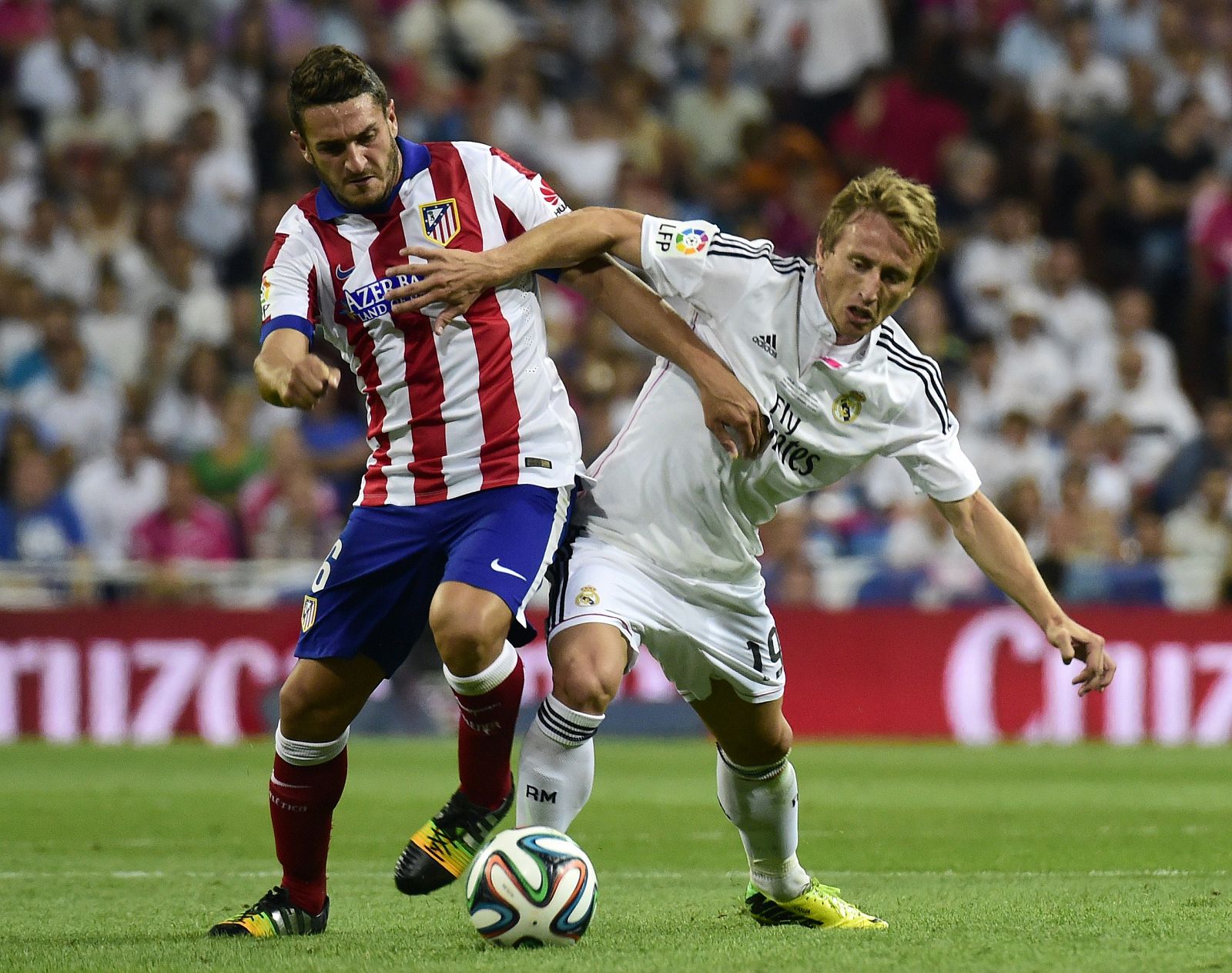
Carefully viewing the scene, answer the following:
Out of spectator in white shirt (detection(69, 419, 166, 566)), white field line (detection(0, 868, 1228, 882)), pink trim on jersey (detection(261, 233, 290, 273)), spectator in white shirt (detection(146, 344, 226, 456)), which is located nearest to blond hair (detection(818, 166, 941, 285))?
pink trim on jersey (detection(261, 233, 290, 273))

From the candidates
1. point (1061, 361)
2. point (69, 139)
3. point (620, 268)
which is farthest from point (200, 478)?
point (620, 268)

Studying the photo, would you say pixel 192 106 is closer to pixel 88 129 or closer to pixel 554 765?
pixel 88 129

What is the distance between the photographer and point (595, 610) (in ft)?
16.8

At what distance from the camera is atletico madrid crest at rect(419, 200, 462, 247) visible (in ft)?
18.0

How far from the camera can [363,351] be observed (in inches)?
216

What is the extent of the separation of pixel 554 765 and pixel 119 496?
9250mm

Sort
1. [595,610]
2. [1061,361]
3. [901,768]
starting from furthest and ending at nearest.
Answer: [1061,361] → [901,768] → [595,610]

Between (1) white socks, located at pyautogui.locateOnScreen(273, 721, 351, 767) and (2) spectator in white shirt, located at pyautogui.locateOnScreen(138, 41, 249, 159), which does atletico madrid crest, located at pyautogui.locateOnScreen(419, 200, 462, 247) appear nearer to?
(1) white socks, located at pyautogui.locateOnScreen(273, 721, 351, 767)

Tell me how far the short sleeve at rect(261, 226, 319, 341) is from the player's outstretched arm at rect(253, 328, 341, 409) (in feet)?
0.51

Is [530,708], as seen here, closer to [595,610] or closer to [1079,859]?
[1079,859]

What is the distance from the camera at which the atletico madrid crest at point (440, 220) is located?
18.0ft

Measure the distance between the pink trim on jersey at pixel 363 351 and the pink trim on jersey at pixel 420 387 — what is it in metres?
0.09

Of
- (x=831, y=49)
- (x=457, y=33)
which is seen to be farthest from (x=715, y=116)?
(x=457, y=33)

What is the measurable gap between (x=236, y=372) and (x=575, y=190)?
10.1ft
